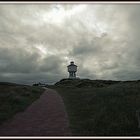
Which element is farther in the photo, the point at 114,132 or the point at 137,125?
the point at 137,125

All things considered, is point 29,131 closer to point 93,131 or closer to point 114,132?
point 93,131

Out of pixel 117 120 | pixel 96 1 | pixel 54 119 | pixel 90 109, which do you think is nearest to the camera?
pixel 96 1

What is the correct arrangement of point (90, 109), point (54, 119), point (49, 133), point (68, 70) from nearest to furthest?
Answer: 1. point (49, 133)
2. point (54, 119)
3. point (90, 109)
4. point (68, 70)

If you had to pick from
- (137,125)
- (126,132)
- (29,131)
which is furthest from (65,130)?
(137,125)

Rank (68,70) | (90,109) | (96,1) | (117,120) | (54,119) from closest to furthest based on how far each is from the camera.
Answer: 1. (96,1)
2. (117,120)
3. (54,119)
4. (90,109)
5. (68,70)

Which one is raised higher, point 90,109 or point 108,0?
point 108,0

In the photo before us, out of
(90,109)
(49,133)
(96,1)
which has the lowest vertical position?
(49,133)

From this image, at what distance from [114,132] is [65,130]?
2081 mm

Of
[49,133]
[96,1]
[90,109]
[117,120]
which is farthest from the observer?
[90,109]

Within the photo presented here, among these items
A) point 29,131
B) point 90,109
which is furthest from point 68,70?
point 29,131

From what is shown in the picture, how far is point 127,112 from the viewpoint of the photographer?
1474cm

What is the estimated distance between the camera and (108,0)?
11625mm

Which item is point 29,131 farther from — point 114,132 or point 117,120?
point 117,120

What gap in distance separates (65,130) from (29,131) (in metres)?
1.56
